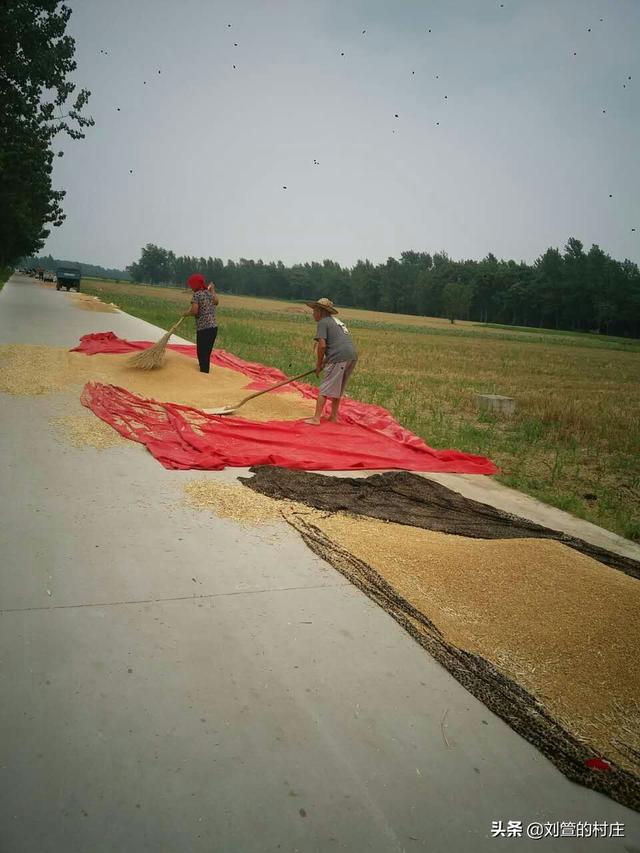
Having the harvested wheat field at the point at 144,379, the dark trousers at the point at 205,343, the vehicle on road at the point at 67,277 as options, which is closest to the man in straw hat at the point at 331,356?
the harvested wheat field at the point at 144,379

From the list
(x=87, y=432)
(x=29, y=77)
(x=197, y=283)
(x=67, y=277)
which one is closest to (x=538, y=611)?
(x=87, y=432)

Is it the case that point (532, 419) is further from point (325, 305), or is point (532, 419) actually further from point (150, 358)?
point (150, 358)

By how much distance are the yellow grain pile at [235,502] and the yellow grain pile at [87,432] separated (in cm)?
141

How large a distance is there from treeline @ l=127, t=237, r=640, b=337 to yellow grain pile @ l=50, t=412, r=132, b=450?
74990 millimetres

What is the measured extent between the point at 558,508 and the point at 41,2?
78.4ft

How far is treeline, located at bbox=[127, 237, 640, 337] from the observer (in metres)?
73.9

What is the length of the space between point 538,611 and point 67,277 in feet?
145

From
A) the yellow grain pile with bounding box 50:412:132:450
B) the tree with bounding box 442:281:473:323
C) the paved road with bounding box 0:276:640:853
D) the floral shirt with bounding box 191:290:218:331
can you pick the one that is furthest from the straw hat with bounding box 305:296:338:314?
the tree with bounding box 442:281:473:323

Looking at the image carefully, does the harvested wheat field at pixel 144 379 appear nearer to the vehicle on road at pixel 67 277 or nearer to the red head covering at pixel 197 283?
the red head covering at pixel 197 283

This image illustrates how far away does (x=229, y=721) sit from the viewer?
2146 millimetres

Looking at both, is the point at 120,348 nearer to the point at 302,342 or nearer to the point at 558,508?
the point at 558,508

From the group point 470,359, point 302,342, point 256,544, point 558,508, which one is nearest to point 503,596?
point 256,544

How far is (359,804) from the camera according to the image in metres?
1.86

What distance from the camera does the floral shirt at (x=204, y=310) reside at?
10.0 metres
